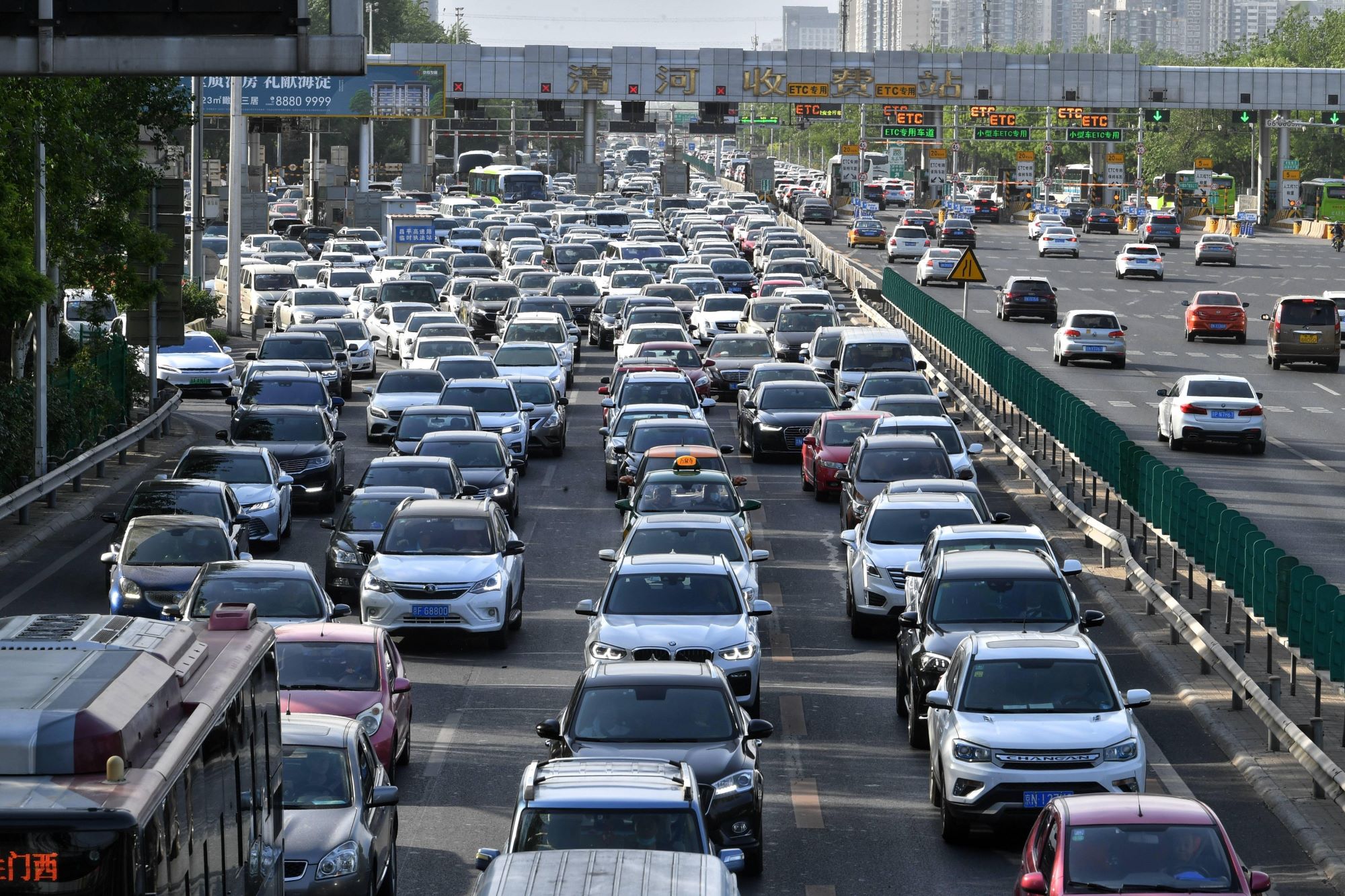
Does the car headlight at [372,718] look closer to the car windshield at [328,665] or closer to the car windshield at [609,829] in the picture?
the car windshield at [328,665]

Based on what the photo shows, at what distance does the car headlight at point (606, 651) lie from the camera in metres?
19.1

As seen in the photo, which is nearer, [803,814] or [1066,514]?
[803,814]

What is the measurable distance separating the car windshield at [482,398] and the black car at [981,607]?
53.2 feet

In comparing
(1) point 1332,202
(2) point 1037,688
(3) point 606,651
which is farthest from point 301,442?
(1) point 1332,202

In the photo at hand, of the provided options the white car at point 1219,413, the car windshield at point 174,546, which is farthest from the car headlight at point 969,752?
the white car at point 1219,413

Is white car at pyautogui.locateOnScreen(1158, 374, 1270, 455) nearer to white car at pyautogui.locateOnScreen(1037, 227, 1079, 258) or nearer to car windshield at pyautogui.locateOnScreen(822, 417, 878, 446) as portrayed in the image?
car windshield at pyautogui.locateOnScreen(822, 417, 878, 446)

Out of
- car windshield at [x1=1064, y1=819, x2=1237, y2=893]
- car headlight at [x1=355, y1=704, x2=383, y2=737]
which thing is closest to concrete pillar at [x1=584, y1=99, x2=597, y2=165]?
car headlight at [x1=355, y1=704, x2=383, y2=737]

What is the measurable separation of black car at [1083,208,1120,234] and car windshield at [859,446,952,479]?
3208 inches

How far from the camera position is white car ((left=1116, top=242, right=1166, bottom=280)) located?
75.2 meters

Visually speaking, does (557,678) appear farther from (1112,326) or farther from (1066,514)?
(1112,326)

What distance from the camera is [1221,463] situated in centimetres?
3569

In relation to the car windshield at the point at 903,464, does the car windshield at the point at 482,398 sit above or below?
above

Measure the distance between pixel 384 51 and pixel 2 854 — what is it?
18184cm

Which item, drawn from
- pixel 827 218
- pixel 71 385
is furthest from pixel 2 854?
pixel 827 218
